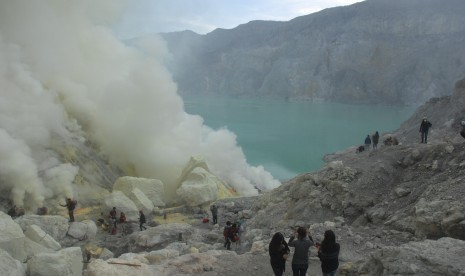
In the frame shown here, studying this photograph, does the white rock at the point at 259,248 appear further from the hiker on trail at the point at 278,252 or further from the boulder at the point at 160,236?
the boulder at the point at 160,236

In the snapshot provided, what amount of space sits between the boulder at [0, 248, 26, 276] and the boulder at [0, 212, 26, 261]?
1.97 metres

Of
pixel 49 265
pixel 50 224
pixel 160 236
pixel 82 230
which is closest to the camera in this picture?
pixel 49 265

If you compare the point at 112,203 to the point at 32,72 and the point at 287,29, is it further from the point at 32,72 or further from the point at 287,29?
the point at 287,29

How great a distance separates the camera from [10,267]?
28.5 feet

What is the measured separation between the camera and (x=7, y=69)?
2300 cm

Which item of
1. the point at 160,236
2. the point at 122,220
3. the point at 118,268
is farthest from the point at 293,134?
the point at 118,268

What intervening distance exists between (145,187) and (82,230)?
573cm

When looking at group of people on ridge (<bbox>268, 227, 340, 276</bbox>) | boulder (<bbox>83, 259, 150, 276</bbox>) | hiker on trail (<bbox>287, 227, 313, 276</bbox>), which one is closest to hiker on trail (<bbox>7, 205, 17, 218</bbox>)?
boulder (<bbox>83, 259, 150, 276</bbox>)

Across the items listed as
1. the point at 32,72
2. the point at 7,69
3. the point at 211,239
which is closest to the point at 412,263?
the point at 211,239

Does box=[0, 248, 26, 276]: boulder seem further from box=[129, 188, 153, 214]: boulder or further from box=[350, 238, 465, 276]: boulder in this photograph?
box=[129, 188, 153, 214]: boulder

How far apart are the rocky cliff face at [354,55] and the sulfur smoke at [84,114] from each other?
8899 centimetres

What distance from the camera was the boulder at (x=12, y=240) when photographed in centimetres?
1080

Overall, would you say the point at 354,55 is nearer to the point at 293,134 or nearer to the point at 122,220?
the point at 293,134

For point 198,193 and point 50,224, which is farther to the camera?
point 198,193
